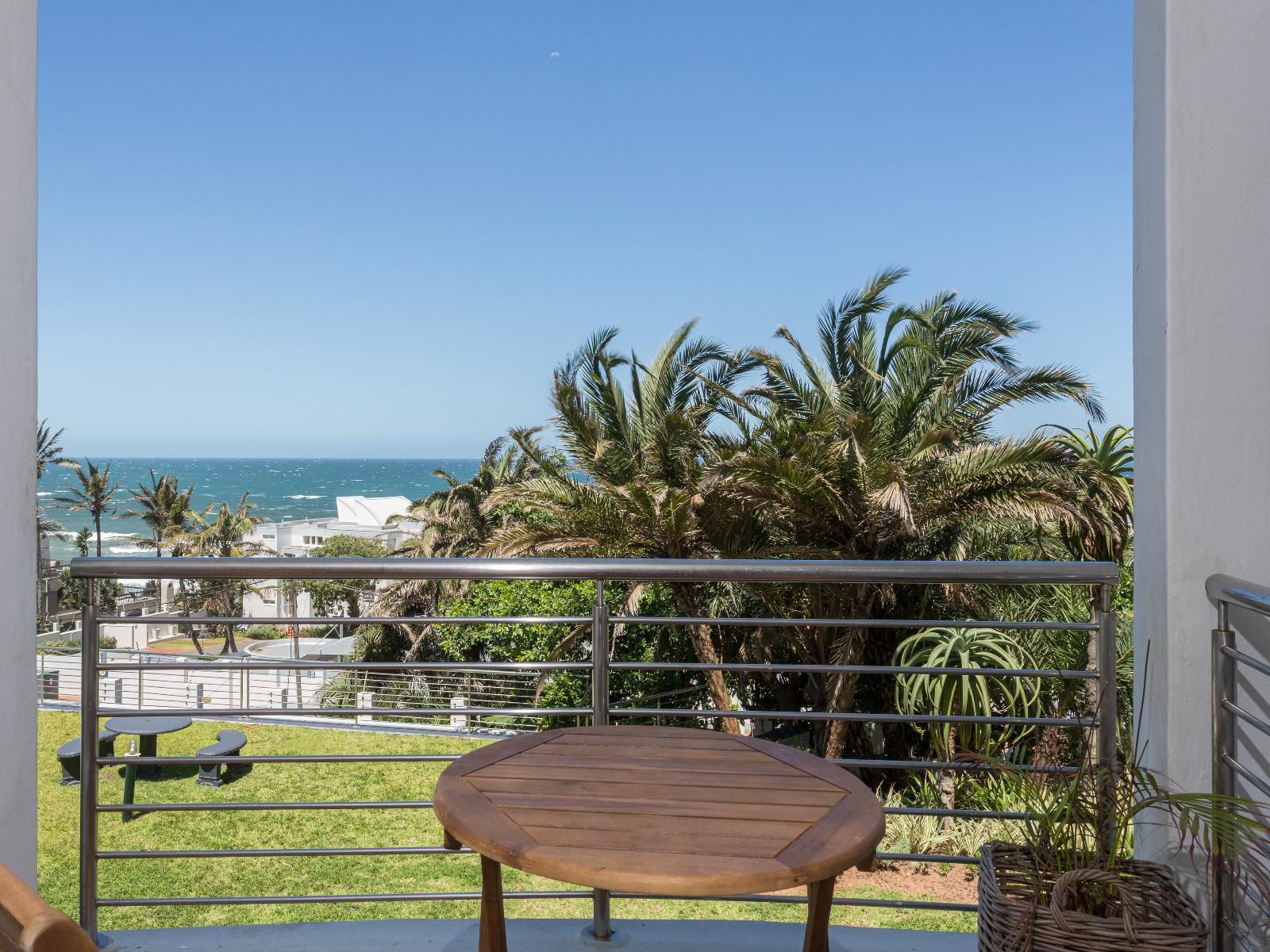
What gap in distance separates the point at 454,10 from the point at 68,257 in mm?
32627

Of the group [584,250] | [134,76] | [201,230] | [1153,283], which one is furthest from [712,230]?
[1153,283]

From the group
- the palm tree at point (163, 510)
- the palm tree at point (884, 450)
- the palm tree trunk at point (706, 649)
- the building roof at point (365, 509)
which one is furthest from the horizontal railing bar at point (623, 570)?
the building roof at point (365, 509)

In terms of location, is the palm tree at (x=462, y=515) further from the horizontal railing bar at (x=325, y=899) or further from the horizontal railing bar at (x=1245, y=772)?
the horizontal railing bar at (x=1245, y=772)

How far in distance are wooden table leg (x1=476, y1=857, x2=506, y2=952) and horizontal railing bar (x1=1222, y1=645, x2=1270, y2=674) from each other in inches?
65.7

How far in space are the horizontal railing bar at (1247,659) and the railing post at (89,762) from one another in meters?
2.90

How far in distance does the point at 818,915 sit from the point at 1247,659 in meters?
1.14

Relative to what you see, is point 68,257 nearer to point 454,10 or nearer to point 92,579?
point 454,10

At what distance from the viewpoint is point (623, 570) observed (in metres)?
2.33

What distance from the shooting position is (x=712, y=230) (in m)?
57.1

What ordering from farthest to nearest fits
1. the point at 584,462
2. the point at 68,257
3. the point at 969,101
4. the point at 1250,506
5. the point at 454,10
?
the point at 68,257 → the point at 454,10 → the point at 969,101 → the point at 584,462 → the point at 1250,506

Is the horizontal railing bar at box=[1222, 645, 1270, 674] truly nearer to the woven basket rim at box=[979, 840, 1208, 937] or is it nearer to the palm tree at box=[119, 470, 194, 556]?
the woven basket rim at box=[979, 840, 1208, 937]

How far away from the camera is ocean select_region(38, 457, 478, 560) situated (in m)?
62.4

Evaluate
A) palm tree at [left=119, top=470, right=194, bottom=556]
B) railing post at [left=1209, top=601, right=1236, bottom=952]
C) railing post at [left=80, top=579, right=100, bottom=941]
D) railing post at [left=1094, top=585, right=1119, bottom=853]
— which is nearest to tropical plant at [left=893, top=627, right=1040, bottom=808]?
railing post at [left=1094, top=585, right=1119, bottom=853]

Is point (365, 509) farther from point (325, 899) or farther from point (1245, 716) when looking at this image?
point (1245, 716)
